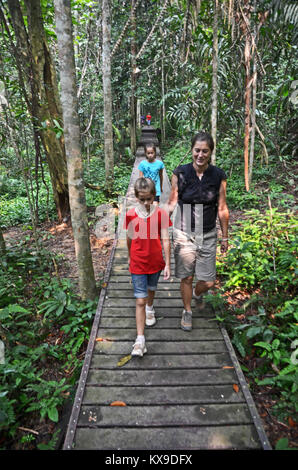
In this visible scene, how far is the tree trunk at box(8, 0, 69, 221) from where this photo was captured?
5.12m

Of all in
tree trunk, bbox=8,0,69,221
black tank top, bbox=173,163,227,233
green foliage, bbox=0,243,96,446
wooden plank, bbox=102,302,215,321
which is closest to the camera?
green foliage, bbox=0,243,96,446

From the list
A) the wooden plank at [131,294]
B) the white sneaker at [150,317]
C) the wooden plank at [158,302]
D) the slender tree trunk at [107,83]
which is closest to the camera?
the white sneaker at [150,317]

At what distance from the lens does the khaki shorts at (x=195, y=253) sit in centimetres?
300

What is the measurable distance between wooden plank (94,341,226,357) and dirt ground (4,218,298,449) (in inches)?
13.6

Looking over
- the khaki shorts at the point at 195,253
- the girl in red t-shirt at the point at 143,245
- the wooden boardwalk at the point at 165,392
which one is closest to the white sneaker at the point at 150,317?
the wooden boardwalk at the point at 165,392

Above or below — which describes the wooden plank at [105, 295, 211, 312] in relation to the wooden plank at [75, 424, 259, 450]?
above

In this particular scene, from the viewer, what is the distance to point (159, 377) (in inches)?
104

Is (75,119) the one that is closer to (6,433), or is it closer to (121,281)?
(121,281)

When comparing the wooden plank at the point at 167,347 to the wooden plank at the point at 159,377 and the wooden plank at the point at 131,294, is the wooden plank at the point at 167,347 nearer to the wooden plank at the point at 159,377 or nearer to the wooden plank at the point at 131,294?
the wooden plank at the point at 159,377

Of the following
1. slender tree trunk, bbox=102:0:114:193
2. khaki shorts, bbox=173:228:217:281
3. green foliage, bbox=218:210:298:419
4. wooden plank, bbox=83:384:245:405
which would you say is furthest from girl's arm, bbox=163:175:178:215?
slender tree trunk, bbox=102:0:114:193

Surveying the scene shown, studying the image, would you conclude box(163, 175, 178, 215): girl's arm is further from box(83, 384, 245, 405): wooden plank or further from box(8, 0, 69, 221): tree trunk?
box(8, 0, 69, 221): tree trunk

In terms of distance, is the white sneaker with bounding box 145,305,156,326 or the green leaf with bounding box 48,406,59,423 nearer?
the green leaf with bounding box 48,406,59,423

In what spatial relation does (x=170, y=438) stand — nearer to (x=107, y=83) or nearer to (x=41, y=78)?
(x=41, y=78)

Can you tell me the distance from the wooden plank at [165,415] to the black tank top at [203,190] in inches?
62.3
